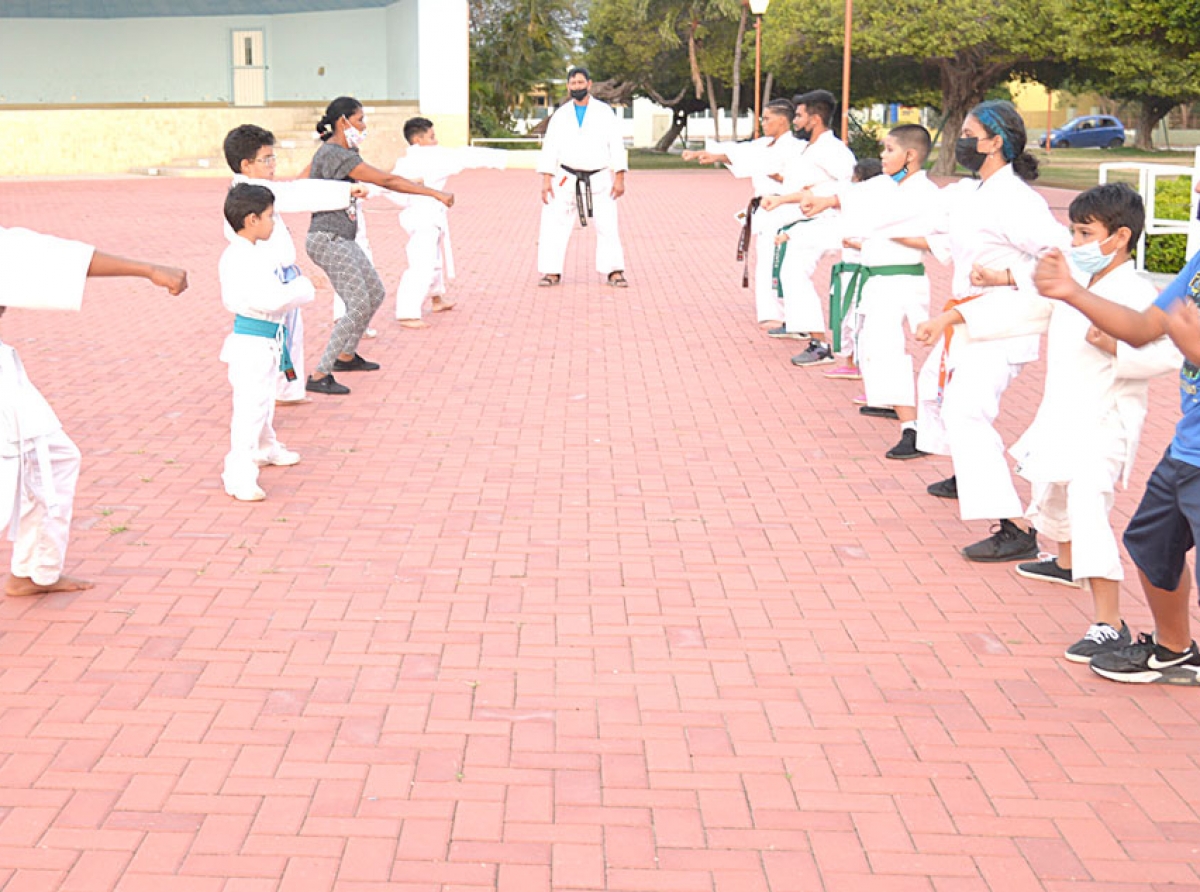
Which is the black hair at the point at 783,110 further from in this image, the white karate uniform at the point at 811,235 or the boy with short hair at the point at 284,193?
the boy with short hair at the point at 284,193

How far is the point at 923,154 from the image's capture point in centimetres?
811

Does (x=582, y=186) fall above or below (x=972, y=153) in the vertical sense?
below

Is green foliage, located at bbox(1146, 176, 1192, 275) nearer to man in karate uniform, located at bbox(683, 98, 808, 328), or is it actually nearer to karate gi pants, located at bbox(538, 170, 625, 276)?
man in karate uniform, located at bbox(683, 98, 808, 328)

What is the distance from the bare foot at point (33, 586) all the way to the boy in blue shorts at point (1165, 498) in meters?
3.84

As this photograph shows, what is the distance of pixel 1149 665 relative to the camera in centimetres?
494

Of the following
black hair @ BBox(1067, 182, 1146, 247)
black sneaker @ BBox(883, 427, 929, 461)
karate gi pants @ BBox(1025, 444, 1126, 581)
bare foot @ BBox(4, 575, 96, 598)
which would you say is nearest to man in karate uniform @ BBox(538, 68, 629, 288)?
black sneaker @ BBox(883, 427, 929, 461)

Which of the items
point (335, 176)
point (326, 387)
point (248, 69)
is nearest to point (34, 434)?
point (326, 387)

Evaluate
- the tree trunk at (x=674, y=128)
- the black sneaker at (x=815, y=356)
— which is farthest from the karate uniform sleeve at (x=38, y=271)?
the tree trunk at (x=674, y=128)

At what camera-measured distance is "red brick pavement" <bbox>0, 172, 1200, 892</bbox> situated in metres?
3.79

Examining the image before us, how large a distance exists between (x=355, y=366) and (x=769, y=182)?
342 cm

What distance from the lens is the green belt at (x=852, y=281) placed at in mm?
8133

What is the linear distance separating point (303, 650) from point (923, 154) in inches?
188

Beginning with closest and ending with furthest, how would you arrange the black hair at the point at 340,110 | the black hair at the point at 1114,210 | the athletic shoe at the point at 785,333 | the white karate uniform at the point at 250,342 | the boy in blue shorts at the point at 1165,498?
the boy in blue shorts at the point at 1165,498, the black hair at the point at 1114,210, the white karate uniform at the point at 250,342, the black hair at the point at 340,110, the athletic shoe at the point at 785,333

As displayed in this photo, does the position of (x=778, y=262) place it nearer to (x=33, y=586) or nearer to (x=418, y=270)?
(x=418, y=270)
